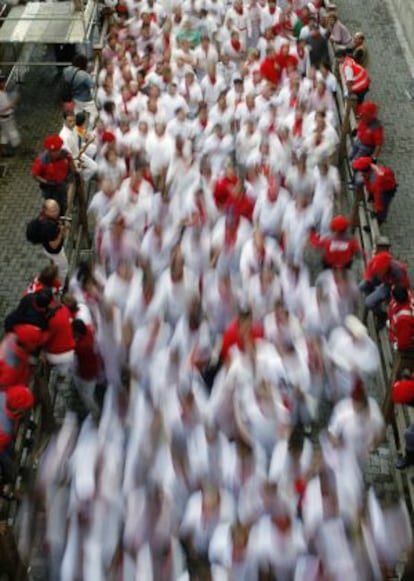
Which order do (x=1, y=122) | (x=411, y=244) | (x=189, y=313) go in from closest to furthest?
(x=189, y=313) < (x=411, y=244) < (x=1, y=122)

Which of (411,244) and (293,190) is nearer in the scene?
(293,190)

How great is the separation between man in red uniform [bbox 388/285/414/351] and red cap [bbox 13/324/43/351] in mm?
3462

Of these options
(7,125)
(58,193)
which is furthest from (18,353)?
(7,125)

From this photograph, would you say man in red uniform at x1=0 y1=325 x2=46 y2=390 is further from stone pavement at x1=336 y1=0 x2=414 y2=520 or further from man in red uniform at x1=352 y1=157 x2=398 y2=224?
man in red uniform at x1=352 y1=157 x2=398 y2=224

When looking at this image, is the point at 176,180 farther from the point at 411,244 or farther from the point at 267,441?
the point at 267,441

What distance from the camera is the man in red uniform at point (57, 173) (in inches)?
382

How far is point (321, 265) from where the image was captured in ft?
33.1

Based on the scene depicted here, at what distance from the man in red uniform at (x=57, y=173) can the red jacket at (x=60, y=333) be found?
2808 millimetres

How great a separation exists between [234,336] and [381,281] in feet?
6.61

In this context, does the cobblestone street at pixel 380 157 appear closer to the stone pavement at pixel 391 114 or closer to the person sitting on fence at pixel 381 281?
the stone pavement at pixel 391 114

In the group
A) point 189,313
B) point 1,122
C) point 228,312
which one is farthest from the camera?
point 1,122

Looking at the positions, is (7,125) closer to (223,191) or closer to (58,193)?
(58,193)

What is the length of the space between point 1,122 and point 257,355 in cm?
741

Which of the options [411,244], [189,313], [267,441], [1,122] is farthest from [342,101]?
[267,441]
